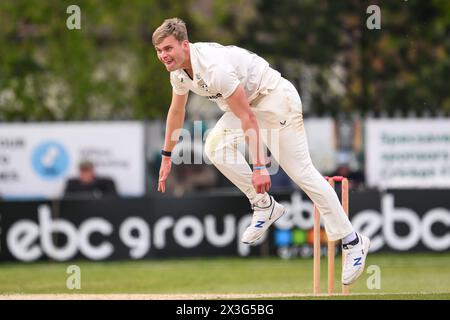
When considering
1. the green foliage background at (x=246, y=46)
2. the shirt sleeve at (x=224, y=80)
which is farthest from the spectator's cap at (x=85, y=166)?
the shirt sleeve at (x=224, y=80)

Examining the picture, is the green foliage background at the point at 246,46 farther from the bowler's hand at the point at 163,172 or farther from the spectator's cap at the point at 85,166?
the bowler's hand at the point at 163,172

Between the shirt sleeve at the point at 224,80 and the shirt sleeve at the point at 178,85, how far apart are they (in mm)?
687

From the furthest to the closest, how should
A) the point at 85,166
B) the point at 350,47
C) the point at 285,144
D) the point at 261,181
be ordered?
the point at 350,47
the point at 85,166
the point at 285,144
the point at 261,181

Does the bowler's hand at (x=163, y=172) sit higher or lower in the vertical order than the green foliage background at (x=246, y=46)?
lower

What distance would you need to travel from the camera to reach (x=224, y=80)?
9078 millimetres

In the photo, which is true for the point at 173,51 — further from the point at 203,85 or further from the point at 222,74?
the point at 222,74

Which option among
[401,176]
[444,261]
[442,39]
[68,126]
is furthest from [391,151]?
[442,39]

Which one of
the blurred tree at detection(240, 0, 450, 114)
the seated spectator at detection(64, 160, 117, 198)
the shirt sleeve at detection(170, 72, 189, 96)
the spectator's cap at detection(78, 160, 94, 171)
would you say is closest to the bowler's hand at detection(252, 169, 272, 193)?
the shirt sleeve at detection(170, 72, 189, 96)

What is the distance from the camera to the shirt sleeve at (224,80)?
357 inches

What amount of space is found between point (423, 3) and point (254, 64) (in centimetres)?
1667

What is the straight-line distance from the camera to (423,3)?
83.7ft

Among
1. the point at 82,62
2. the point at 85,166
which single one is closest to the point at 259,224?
the point at 85,166

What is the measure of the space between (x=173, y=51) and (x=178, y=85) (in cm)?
64

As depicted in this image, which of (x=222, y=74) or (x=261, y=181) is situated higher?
(x=222, y=74)
